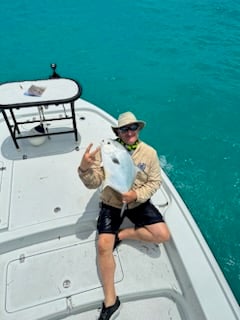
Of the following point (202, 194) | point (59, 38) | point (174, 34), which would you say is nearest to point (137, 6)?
point (174, 34)

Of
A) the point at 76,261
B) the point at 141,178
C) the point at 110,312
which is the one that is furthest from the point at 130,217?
the point at 110,312

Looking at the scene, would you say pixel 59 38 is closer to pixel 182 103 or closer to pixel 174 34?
pixel 174 34

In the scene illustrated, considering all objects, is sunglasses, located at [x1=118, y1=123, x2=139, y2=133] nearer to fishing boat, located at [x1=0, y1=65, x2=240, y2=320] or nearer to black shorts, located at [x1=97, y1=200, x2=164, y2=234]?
black shorts, located at [x1=97, y1=200, x2=164, y2=234]

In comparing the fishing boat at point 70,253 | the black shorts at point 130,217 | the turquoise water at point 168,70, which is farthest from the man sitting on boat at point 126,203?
the turquoise water at point 168,70

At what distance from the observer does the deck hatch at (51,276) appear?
216 cm

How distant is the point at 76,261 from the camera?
2.41 metres

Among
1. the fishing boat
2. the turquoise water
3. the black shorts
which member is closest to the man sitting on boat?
the black shorts

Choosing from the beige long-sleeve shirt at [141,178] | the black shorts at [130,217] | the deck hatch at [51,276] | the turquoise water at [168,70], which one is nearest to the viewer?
the deck hatch at [51,276]

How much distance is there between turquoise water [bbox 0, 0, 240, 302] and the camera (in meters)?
4.34

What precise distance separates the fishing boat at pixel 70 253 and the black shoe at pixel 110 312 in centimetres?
6

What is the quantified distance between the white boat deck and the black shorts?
0.18 metres

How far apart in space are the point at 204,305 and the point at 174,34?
8976mm

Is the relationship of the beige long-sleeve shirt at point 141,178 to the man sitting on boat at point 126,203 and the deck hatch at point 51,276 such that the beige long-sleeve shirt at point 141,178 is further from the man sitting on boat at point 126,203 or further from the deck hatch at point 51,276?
the deck hatch at point 51,276

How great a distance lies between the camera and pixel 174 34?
8.91 meters
